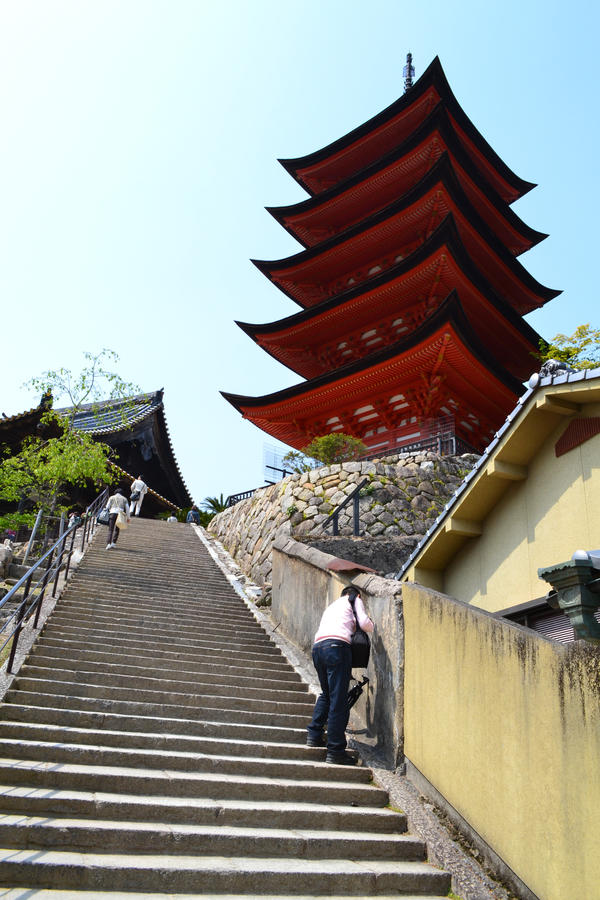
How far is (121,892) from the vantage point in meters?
3.30

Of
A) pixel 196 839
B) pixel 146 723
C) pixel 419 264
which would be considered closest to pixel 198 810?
pixel 196 839

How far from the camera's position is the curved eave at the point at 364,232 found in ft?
64.4

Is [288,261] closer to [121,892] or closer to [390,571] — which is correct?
[390,571]

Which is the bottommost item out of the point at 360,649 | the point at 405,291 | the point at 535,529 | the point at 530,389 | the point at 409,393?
the point at 360,649

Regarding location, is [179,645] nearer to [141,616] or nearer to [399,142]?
[141,616]

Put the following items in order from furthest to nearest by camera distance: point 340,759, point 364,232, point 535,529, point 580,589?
point 364,232 < point 535,529 < point 340,759 < point 580,589

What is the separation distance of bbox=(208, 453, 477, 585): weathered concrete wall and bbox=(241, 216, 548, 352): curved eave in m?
5.68

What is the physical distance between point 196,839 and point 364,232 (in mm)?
19327

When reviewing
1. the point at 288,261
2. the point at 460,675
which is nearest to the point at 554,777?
the point at 460,675

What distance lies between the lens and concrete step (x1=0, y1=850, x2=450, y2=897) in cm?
329

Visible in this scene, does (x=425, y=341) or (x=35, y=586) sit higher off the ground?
(x=425, y=341)

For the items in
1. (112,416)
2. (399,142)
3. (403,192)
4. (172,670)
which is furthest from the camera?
(112,416)

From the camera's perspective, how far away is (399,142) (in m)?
24.3

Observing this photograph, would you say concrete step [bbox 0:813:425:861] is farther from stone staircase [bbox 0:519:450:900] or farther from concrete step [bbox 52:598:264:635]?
concrete step [bbox 52:598:264:635]
